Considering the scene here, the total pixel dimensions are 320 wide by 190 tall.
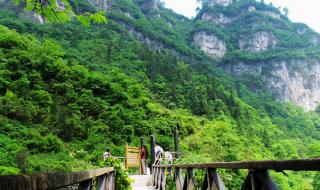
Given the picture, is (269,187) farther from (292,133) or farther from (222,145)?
(292,133)

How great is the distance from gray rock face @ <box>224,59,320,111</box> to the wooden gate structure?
75754 millimetres

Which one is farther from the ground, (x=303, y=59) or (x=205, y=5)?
(x=205, y=5)

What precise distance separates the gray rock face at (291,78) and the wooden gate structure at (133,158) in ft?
249

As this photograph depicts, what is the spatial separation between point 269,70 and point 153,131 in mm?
67206

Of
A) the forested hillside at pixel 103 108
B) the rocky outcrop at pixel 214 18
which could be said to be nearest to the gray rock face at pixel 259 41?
the rocky outcrop at pixel 214 18

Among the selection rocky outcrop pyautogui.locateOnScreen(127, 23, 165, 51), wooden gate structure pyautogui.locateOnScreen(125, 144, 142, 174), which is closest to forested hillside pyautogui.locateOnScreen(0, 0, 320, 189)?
wooden gate structure pyautogui.locateOnScreen(125, 144, 142, 174)

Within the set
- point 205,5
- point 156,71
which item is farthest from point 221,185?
point 205,5

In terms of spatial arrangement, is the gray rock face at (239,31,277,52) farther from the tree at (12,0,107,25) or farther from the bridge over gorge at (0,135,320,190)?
the tree at (12,0,107,25)

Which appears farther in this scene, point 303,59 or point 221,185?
point 303,59

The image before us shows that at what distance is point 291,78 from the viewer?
90.1 metres

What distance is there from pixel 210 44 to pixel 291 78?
22529 mm

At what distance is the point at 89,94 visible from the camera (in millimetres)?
31672

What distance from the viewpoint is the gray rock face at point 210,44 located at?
316 feet

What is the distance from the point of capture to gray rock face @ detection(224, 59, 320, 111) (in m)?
88.1
